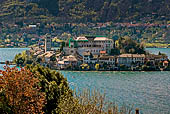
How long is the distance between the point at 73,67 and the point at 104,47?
8.67 m

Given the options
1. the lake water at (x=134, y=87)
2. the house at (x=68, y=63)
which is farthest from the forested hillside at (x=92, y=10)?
the lake water at (x=134, y=87)

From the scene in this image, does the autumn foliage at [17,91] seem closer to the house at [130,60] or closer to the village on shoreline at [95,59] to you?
the village on shoreline at [95,59]

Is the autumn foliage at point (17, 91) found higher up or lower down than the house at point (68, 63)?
higher up

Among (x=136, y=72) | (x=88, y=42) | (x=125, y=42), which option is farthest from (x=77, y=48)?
(x=136, y=72)

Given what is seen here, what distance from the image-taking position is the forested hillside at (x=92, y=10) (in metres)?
177

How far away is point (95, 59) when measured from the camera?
60.0m

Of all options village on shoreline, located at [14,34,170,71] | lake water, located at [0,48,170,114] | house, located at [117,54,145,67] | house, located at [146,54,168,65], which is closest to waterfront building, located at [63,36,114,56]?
village on shoreline, located at [14,34,170,71]

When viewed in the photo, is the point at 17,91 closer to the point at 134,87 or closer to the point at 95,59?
the point at 134,87

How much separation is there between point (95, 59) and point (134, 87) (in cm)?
1887

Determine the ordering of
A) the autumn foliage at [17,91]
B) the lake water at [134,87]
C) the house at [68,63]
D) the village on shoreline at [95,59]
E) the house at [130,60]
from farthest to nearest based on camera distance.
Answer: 1. the house at [130,60]
2. the house at [68,63]
3. the village on shoreline at [95,59]
4. the lake water at [134,87]
5. the autumn foliage at [17,91]

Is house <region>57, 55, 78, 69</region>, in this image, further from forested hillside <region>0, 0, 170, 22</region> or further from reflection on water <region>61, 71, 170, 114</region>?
forested hillside <region>0, 0, 170, 22</region>

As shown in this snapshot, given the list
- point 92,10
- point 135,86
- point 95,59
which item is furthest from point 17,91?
point 92,10

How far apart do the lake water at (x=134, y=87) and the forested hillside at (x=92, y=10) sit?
398ft

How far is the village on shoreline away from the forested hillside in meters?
107
